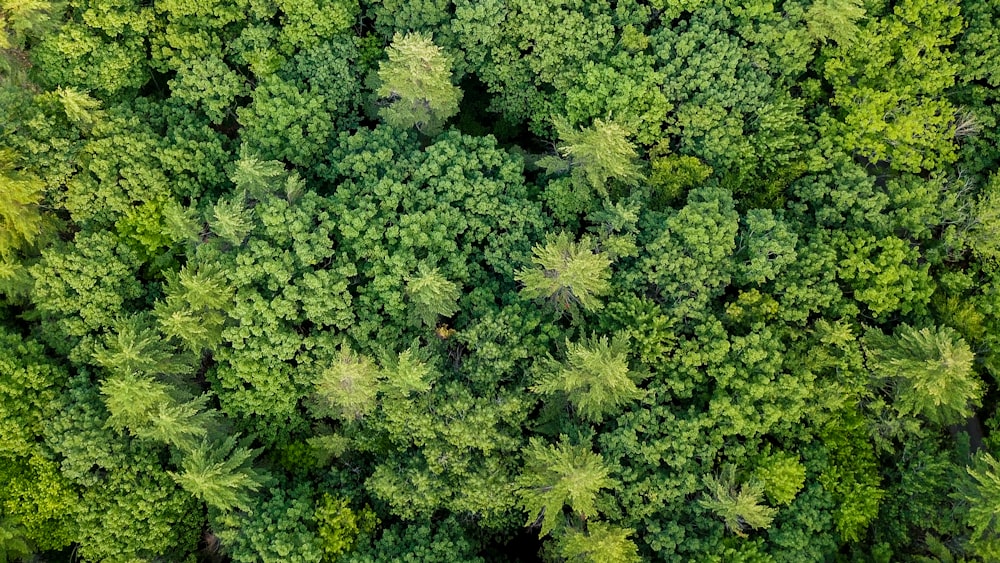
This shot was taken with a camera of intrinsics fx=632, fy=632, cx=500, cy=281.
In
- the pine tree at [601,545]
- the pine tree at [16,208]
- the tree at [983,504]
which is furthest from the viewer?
the pine tree at [16,208]

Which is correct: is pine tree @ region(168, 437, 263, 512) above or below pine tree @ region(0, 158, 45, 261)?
below

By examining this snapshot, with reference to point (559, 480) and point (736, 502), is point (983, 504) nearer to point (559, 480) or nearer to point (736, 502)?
point (736, 502)

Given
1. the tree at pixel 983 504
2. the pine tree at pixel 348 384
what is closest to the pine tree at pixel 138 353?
the pine tree at pixel 348 384

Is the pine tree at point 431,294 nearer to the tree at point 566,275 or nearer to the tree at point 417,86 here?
the tree at point 566,275

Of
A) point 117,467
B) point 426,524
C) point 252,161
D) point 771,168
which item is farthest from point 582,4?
point 117,467

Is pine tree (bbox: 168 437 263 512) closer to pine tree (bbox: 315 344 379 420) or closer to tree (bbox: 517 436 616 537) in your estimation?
pine tree (bbox: 315 344 379 420)

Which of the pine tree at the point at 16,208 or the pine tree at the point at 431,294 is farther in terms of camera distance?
the pine tree at the point at 431,294

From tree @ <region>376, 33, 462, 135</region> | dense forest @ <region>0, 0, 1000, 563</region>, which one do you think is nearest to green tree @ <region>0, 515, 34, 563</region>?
dense forest @ <region>0, 0, 1000, 563</region>
